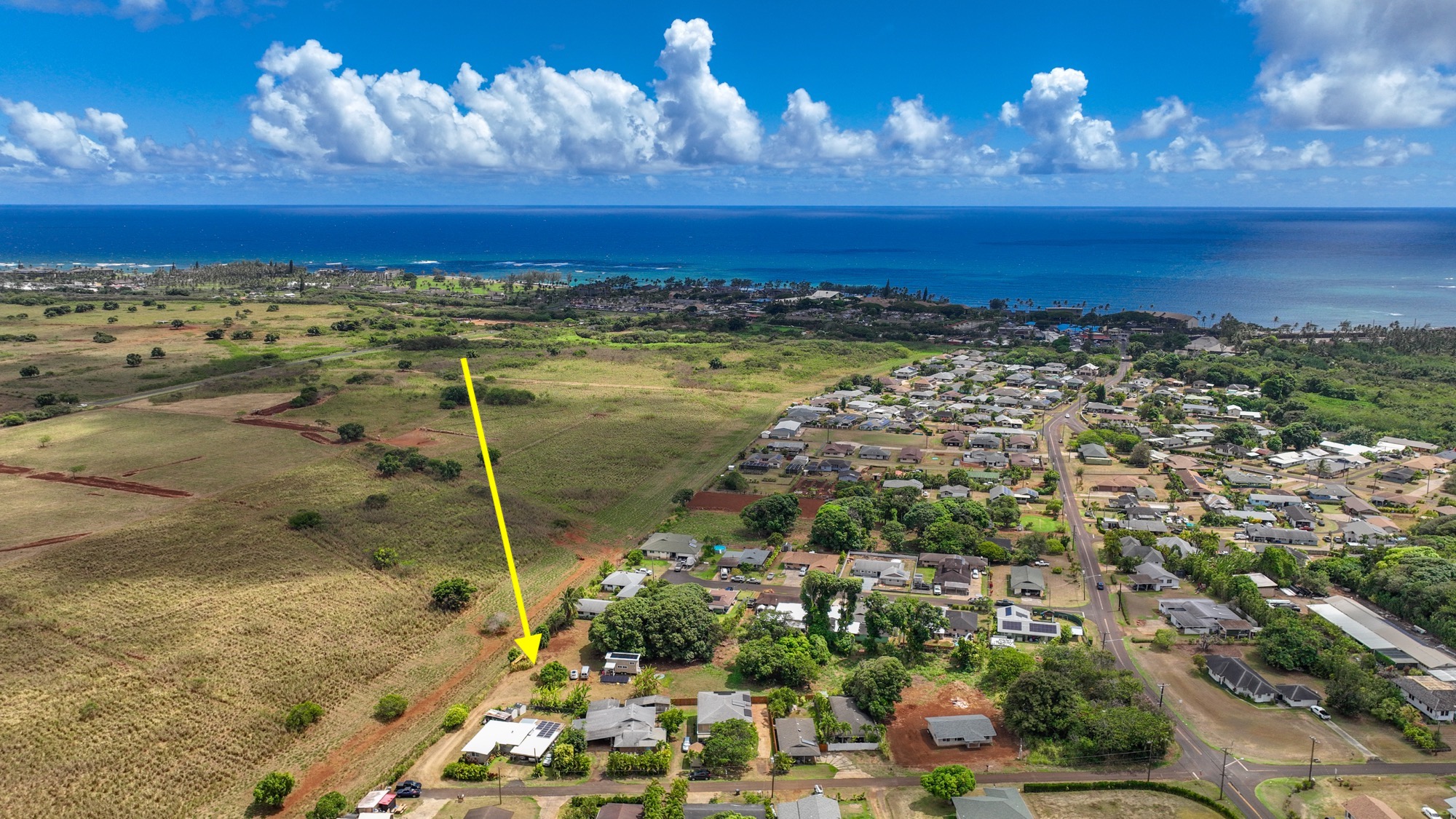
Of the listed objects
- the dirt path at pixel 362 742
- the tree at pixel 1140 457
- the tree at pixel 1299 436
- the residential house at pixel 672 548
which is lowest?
→ the dirt path at pixel 362 742

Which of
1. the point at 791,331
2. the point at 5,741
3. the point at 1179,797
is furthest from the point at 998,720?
the point at 791,331

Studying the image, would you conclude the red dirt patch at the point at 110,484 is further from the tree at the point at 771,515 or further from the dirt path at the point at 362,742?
the tree at the point at 771,515

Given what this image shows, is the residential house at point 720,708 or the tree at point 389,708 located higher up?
the residential house at point 720,708

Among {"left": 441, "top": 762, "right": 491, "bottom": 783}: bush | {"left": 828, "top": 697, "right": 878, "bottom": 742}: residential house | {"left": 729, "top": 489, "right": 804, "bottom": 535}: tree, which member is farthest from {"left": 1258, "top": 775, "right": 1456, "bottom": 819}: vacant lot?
{"left": 729, "top": 489, "right": 804, "bottom": 535}: tree

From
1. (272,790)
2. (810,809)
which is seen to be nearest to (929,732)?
(810,809)

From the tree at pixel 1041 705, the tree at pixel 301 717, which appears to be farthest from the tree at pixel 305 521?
the tree at pixel 1041 705

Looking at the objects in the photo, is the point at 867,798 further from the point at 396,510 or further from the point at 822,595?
the point at 396,510

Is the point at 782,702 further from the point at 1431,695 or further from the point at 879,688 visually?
the point at 1431,695

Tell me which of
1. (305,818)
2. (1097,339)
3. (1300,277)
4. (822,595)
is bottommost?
(305,818)
